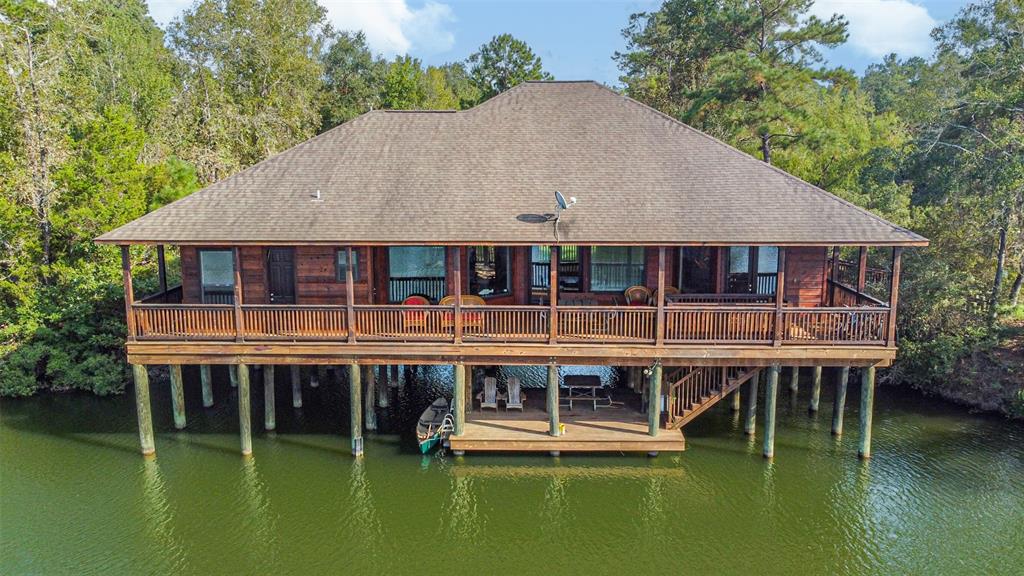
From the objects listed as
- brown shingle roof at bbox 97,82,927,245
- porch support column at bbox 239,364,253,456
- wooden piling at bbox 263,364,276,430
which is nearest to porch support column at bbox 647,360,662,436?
brown shingle roof at bbox 97,82,927,245

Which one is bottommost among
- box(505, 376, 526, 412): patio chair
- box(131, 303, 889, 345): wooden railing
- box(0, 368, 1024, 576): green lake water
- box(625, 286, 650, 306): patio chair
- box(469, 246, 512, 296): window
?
box(0, 368, 1024, 576): green lake water

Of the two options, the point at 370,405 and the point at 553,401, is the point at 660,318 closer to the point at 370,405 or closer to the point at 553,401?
the point at 553,401

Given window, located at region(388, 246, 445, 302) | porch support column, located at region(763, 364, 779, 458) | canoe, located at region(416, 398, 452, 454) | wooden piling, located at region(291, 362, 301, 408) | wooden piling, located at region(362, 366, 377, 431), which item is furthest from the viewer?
wooden piling, located at region(291, 362, 301, 408)

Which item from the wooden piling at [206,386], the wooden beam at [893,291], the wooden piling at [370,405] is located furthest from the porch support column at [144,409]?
the wooden beam at [893,291]

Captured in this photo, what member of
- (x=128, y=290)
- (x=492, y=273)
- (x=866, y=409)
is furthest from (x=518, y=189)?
(x=866, y=409)

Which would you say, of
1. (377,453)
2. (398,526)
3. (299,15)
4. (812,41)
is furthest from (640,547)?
(299,15)

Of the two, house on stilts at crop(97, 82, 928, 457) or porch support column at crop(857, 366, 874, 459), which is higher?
house on stilts at crop(97, 82, 928, 457)

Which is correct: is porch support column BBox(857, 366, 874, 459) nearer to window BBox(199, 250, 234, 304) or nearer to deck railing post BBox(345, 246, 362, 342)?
deck railing post BBox(345, 246, 362, 342)
